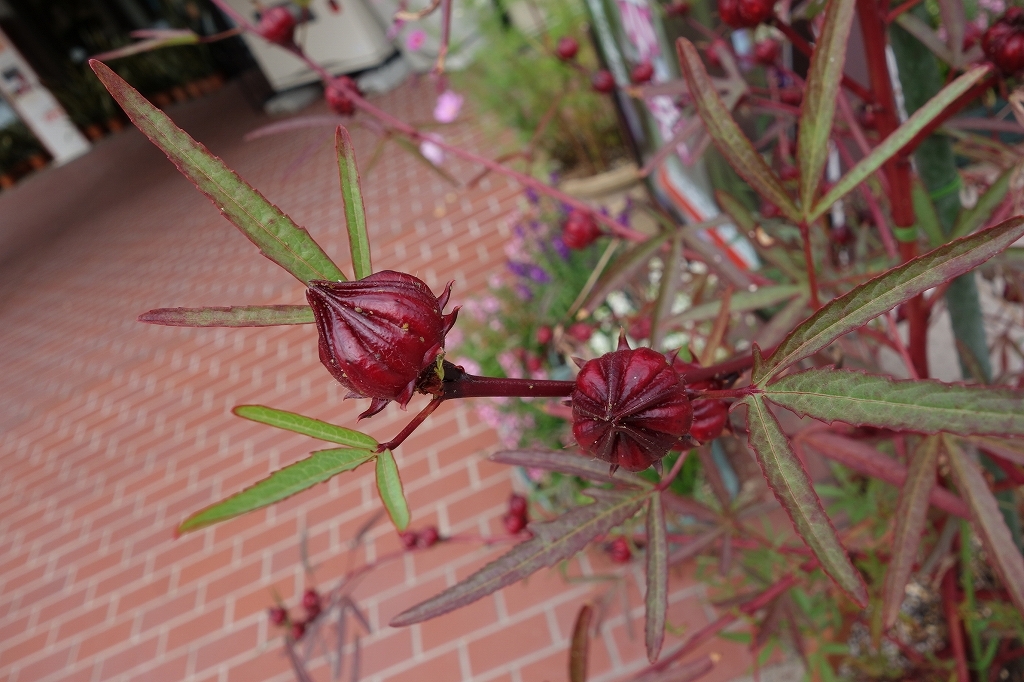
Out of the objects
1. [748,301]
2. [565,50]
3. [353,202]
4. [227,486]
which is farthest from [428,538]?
[227,486]

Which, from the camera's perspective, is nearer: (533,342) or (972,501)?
(972,501)

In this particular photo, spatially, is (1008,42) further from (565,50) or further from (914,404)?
(565,50)

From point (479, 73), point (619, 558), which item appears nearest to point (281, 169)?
point (479, 73)

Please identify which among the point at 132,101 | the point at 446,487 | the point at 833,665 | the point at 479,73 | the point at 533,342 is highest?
the point at 479,73

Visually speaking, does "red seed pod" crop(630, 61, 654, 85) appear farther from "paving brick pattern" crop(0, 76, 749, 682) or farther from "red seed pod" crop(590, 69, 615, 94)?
"paving brick pattern" crop(0, 76, 749, 682)

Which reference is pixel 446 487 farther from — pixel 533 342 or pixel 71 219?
pixel 71 219

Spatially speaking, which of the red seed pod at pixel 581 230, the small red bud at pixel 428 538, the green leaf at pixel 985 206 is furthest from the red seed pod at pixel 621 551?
the green leaf at pixel 985 206

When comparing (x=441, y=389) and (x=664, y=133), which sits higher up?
(x=664, y=133)

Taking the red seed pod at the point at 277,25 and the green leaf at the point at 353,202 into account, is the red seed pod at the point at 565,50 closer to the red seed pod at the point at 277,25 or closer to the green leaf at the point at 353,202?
the red seed pod at the point at 277,25
